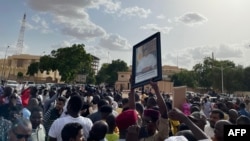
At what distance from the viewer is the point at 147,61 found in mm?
4691

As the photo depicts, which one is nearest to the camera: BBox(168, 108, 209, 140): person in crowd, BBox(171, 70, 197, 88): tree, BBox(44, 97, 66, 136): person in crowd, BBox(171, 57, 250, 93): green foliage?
BBox(168, 108, 209, 140): person in crowd

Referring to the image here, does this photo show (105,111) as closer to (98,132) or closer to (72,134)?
(98,132)

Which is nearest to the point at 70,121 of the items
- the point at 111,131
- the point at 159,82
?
the point at 111,131

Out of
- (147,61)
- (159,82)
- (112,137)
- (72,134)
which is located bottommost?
(112,137)

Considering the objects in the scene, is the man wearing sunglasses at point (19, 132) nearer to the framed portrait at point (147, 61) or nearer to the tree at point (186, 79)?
the framed portrait at point (147, 61)

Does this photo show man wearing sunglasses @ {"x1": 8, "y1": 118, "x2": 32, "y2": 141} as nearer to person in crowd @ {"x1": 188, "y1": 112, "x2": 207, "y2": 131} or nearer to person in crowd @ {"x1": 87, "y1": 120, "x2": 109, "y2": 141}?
person in crowd @ {"x1": 87, "y1": 120, "x2": 109, "y2": 141}

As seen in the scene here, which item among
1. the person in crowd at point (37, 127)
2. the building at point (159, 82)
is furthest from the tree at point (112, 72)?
the person in crowd at point (37, 127)

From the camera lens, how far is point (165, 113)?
154 inches

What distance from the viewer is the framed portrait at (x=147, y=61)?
4.42 meters

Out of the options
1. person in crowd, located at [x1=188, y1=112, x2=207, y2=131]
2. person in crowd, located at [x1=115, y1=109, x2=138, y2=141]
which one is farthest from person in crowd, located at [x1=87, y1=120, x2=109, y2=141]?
person in crowd, located at [x1=188, y1=112, x2=207, y2=131]

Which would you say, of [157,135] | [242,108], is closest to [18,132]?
[157,135]

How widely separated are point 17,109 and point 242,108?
6004mm

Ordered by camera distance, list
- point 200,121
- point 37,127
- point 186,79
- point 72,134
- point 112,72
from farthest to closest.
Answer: point 112,72 < point 186,79 < point 200,121 < point 37,127 < point 72,134

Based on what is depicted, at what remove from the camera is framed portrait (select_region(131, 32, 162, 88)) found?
4418mm
